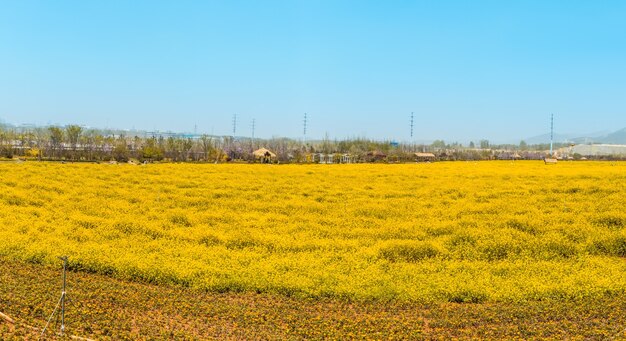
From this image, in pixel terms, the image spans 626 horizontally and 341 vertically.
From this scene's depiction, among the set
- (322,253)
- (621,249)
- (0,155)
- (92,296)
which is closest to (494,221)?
(621,249)

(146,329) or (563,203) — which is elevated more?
(563,203)

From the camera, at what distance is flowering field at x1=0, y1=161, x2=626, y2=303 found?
11.9 meters

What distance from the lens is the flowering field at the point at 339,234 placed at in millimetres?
11906

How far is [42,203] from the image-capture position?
70.6 feet

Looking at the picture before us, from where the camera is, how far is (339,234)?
16.7m

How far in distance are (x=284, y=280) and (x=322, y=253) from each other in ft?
9.00

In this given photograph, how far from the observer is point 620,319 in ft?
32.8

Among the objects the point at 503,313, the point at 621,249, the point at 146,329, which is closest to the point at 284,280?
the point at 146,329

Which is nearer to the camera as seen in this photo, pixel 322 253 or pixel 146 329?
pixel 146 329

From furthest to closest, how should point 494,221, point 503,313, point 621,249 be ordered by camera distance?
point 494,221, point 621,249, point 503,313

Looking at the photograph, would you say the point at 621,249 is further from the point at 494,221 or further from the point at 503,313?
the point at 503,313

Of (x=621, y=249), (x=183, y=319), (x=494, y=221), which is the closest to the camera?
(x=183, y=319)

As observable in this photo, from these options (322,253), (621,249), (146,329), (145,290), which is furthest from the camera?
(621,249)

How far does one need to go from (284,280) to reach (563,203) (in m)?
14.3
